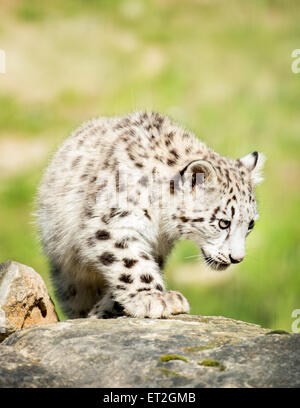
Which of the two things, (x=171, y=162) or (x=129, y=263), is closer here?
(x=129, y=263)

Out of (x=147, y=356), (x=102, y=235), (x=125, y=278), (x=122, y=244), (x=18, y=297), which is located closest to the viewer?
(x=147, y=356)

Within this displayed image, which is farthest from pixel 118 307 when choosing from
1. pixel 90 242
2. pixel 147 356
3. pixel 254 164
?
pixel 147 356

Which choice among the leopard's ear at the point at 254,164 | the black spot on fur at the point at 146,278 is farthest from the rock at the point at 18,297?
the leopard's ear at the point at 254,164

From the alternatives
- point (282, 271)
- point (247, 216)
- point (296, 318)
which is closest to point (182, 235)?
point (247, 216)

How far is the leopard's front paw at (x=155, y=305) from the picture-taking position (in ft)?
24.9

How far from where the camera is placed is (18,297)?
7492 mm

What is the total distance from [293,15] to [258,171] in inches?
524

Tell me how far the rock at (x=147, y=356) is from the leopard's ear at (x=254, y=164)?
2436 millimetres

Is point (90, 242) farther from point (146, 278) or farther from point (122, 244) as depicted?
point (146, 278)

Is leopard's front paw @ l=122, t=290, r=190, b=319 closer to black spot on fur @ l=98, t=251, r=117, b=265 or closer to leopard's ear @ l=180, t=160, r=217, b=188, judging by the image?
black spot on fur @ l=98, t=251, r=117, b=265

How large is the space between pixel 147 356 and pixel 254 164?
3.68 m

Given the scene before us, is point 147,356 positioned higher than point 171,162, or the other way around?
point 171,162

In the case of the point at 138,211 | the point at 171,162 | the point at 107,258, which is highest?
the point at 171,162

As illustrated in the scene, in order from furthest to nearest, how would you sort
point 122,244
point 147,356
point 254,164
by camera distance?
point 254,164
point 122,244
point 147,356
